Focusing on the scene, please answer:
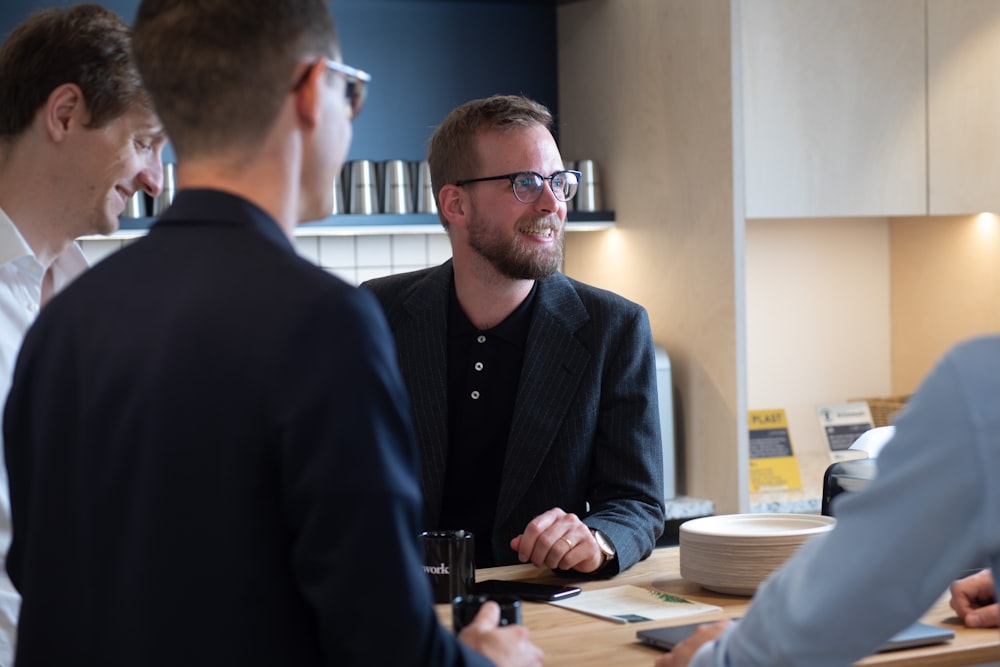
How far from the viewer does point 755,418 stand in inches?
161

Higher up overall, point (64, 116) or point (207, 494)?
point (64, 116)

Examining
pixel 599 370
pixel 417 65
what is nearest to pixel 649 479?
→ pixel 599 370

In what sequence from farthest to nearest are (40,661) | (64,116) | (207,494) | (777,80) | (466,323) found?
1. (777,80)
2. (466,323)
3. (64,116)
4. (40,661)
5. (207,494)

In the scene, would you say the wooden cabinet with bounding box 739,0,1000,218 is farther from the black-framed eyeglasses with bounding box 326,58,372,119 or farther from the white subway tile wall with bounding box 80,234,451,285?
the black-framed eyeglasses with bounding box 326,58,372,119

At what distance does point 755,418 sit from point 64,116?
2.75m

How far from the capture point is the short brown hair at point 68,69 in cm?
180

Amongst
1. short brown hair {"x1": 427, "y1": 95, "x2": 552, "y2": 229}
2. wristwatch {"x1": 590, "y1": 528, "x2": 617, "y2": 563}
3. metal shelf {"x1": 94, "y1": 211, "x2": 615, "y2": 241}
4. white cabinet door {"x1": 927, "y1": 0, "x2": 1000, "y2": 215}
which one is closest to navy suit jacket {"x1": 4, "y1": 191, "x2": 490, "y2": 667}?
wristwatch {"x1": 590, "y1": 528, "x2": 617, "y2": 563}

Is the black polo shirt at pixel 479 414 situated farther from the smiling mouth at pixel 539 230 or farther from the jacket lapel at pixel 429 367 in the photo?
the smiling mouth at pixel 539 230

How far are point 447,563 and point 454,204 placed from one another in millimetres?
1042

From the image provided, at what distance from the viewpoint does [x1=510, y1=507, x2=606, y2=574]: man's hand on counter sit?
6.38 ft

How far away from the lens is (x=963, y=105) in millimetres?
3799

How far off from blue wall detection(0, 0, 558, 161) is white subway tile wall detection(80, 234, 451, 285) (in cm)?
26

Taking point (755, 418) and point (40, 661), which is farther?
point (755, 418)

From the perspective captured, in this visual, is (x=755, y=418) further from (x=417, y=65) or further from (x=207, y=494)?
(x=207, y=494)
